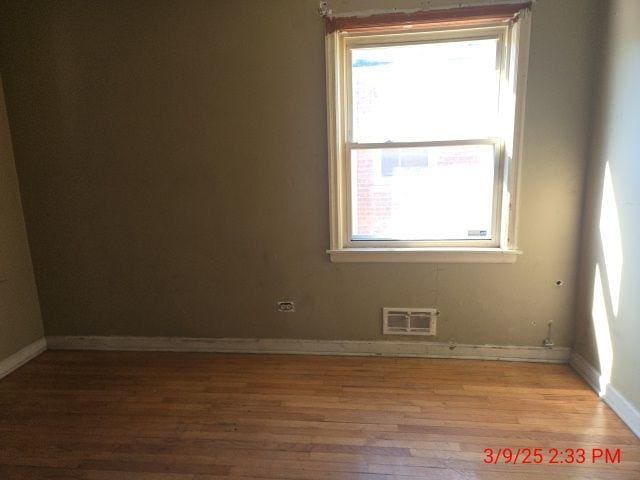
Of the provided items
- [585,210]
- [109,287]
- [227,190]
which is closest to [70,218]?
[109,287]

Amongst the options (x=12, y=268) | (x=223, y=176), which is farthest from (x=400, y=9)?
(x=12, y=268)

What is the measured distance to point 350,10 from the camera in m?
2.20

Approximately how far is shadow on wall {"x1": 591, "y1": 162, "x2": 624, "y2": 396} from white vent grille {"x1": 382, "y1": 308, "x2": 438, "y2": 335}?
3.07 feet

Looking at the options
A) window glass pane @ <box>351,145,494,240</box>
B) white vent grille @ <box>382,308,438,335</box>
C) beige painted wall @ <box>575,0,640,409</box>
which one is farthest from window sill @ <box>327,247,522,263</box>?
beige painted wall @ <box>575,0,640,409</box>

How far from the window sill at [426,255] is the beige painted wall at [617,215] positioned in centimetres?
47

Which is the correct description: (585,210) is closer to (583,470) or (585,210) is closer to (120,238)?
(583,470)

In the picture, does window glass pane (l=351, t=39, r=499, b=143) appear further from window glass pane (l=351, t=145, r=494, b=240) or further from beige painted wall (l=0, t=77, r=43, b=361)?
beige painted wall (l=0, t=77, r=43, b=361)

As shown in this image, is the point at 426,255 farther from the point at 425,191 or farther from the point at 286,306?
the point at 286,306

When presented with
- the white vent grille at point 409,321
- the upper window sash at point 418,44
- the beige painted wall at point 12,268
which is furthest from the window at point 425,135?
the beige painted wall at point 12,268

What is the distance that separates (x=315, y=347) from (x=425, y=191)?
54.1 inches

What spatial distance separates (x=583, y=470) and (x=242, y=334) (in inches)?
82.3

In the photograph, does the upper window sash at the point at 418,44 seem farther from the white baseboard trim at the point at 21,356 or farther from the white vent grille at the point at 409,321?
the white baseboard trim at the point at 21,356
